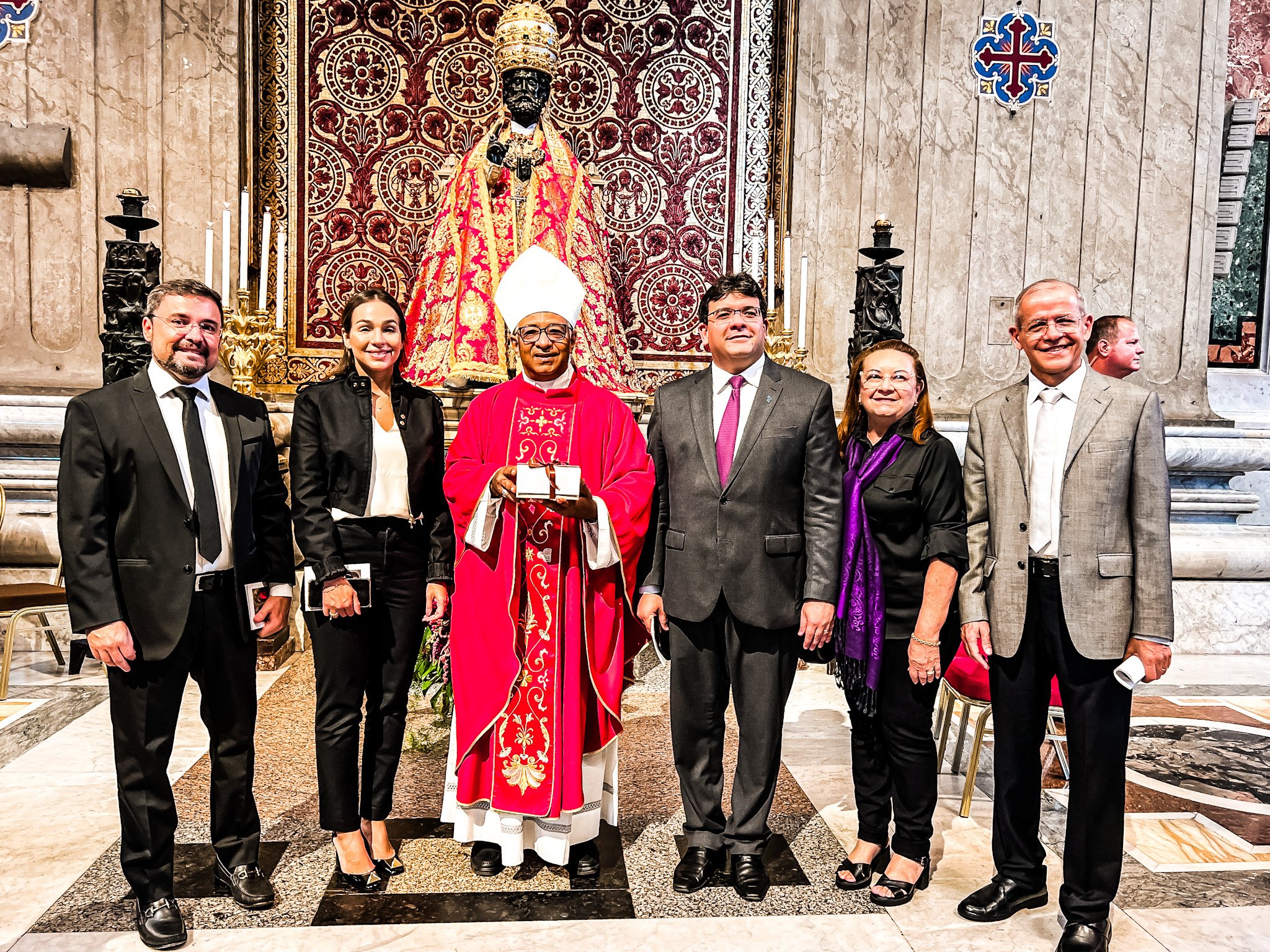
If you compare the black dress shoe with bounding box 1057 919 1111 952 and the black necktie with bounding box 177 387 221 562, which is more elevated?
the black necktie with bounding box 177 387 221 562

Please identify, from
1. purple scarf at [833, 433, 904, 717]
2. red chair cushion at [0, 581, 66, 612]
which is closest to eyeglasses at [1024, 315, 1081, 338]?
purple scarf at [833, 433, 904, 717]

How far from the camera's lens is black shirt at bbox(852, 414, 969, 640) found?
2740mm

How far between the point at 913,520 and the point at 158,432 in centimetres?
211

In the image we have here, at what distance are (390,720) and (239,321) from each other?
2967 millimetres

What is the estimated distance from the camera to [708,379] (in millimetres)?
2973

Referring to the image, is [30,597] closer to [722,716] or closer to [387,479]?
[387,479]

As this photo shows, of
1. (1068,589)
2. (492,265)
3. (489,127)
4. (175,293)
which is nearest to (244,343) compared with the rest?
(492,265)

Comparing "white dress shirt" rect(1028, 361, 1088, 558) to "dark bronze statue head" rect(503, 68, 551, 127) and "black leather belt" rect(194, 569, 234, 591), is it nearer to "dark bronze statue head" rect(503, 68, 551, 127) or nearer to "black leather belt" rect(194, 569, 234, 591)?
"black leather belt" rect(194, 569, 234, 591)

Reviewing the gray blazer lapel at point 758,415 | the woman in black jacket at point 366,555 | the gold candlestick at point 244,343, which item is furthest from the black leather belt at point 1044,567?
the gold candlestick at point 244,343

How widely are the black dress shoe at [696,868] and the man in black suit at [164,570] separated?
117cm

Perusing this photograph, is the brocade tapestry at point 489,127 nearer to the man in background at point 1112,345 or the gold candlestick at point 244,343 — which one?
the gold candlestick at point 244,343

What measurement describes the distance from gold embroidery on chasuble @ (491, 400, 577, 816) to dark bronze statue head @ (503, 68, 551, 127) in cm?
317

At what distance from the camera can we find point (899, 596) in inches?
110

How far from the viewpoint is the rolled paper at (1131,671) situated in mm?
2477
